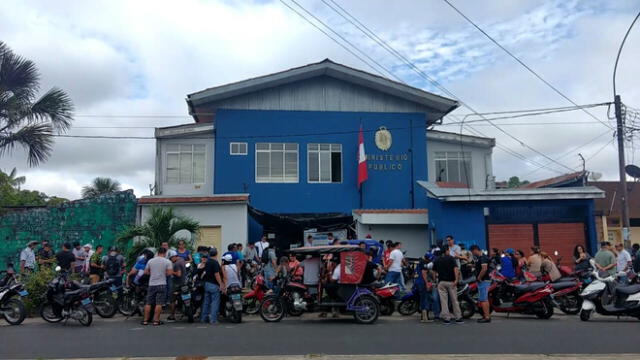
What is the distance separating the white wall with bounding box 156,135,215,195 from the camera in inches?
939

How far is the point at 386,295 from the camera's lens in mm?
12516

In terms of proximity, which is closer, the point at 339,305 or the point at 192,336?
the point at 192,336

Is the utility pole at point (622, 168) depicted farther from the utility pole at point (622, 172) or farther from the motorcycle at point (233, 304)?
the motorcycle at point (233, 304)

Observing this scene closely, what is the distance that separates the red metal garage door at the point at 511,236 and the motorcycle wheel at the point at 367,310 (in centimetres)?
947

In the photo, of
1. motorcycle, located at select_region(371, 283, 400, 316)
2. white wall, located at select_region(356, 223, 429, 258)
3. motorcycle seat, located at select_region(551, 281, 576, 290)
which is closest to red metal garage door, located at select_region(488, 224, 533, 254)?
white wall, located at select_region(356, 223, 429, 258)

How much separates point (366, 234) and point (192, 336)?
12618 mm

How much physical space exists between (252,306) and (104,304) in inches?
133

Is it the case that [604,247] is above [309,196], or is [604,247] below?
below

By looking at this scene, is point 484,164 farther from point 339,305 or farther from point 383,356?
point 383,356

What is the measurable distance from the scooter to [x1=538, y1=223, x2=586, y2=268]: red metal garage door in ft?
24.2

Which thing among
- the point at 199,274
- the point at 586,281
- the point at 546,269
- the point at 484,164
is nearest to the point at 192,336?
the point at 199,274

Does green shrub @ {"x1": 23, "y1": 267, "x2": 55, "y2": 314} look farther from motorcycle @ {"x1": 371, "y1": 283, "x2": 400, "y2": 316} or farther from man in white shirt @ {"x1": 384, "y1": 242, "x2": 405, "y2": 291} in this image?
man in white shirt @ {"x1": 384, "y1": 242, "x2": 405, "y2": 291}

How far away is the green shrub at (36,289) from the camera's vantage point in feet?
43.0

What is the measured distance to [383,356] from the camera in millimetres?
7953
